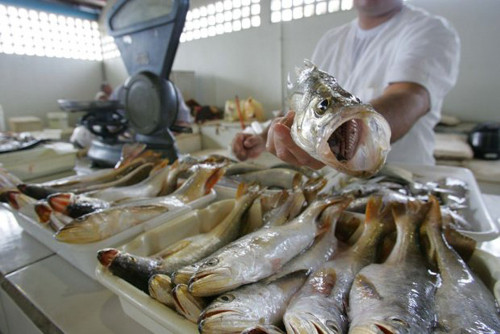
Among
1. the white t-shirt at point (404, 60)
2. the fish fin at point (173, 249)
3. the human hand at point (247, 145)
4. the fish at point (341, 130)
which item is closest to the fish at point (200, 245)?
the fish fin at point (173, 249)

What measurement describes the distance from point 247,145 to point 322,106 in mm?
1191

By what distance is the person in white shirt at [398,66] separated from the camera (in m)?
1.27

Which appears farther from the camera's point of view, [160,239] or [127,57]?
[127,57]

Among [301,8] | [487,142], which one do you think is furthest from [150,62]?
[301,8]

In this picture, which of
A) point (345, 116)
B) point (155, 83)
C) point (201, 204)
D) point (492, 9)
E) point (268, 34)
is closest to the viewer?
point (345, 116)

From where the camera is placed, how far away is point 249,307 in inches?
18.6

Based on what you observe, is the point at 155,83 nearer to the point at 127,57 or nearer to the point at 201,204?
the point at 127,57

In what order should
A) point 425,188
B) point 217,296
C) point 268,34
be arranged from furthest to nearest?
1. point 268,34
2. point 425,188
3. point 217,296

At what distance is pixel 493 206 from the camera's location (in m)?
1.16

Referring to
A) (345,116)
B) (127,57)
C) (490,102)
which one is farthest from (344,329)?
(490,102)

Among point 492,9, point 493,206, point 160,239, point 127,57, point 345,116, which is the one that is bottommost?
point 493,206

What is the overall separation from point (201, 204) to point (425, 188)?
0.82 metres

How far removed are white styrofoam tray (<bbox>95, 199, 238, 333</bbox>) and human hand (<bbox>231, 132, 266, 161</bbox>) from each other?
0.72 meters

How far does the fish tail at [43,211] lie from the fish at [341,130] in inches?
29.9
